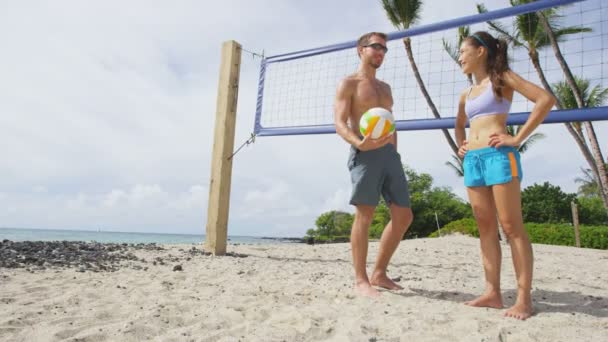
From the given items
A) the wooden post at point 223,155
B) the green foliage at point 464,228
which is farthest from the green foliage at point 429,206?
the wooden post at point 223,155

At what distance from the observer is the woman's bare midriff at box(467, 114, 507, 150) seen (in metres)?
2.29

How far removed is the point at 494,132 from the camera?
2.28 m

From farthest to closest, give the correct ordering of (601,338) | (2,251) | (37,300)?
(2,251)
(37,300)
(601,338)

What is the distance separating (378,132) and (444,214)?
→ 26.3 metres

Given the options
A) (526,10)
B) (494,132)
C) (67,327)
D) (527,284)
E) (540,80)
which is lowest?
(67,327)

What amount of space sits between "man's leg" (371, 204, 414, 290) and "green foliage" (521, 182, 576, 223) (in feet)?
79.1

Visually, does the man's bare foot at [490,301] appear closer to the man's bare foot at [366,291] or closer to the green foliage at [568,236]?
the man's bare foot at [366,291]

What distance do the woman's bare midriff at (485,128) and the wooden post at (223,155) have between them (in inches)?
130

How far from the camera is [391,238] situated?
9.60 ft

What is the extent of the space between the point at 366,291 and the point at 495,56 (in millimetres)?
1578

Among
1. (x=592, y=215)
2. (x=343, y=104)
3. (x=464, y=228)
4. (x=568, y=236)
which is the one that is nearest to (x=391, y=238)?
(x=343, y=104)

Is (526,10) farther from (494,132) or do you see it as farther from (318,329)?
(318,329)

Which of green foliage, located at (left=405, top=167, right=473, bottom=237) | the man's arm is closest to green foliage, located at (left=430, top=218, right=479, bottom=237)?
green foliage, located at (left=405, top=167, right=473, bottom=237)

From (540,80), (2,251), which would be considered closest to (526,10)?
(2,251)
